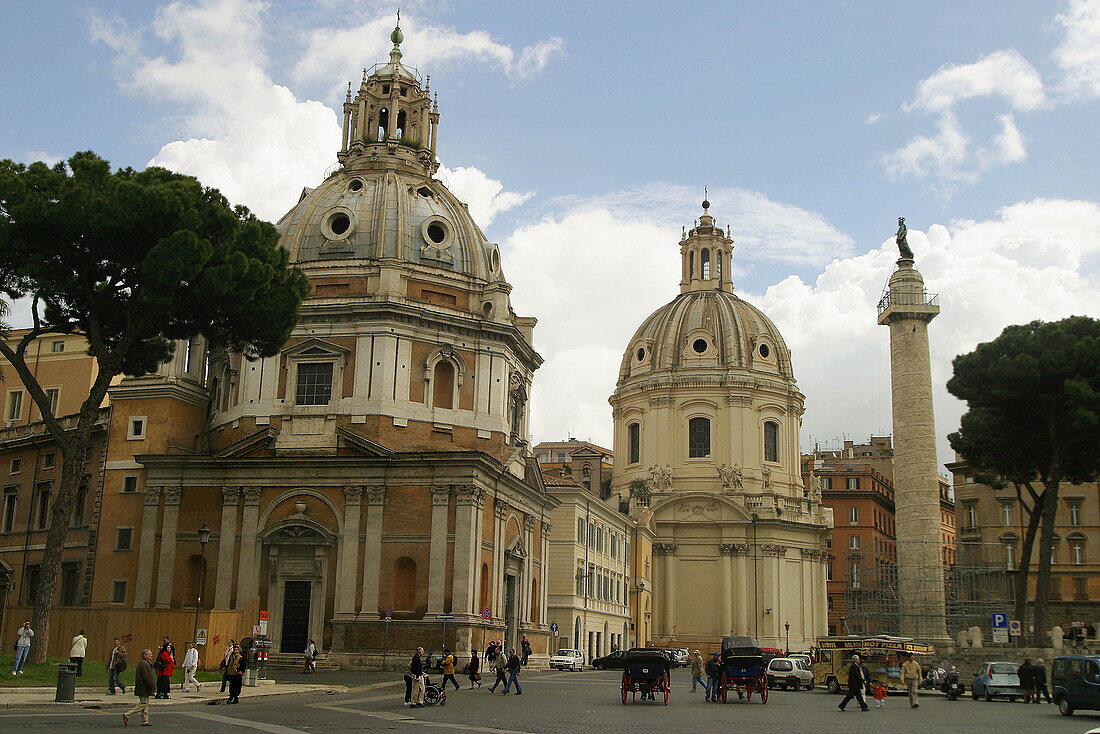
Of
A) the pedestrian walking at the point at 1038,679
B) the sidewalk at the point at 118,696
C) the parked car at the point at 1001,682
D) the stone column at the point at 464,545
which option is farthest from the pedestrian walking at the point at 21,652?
the parked car at the point at 1001,682

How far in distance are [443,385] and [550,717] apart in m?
24.4

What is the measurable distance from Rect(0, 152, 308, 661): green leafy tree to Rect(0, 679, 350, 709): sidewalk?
4.83 metres

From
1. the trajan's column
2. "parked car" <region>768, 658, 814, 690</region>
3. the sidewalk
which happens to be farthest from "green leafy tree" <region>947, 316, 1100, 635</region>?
the sidewalk

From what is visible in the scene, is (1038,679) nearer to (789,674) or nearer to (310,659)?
(789,674)

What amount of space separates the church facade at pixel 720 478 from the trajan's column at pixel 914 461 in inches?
864

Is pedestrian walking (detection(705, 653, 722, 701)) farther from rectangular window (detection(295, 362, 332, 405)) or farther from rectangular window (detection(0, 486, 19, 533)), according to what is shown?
rectangular window (detection(0, 486, 19, 533))

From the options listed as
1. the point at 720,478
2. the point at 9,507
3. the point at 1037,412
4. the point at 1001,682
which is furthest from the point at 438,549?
the point at 720,478

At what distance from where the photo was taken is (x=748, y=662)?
29109 mm

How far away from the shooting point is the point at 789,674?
131 feet

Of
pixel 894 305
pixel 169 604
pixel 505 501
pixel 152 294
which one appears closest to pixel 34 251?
pixel 152 294

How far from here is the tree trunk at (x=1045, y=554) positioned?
1721 inches

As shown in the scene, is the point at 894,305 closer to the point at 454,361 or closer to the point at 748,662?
the point at 454,361

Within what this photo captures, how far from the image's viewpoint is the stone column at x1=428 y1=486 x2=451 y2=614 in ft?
128

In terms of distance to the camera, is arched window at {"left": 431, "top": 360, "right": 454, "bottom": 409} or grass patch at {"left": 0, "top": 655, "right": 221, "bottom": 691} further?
arched window at {"left": 431, "top": 360, "right": 454, "bottom": 409}
